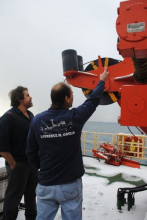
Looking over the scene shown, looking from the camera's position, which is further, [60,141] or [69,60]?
[69,60]

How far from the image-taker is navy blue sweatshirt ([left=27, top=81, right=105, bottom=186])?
1.64 meters

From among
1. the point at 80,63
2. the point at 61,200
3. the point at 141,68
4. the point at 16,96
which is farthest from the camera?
the point at 80,63

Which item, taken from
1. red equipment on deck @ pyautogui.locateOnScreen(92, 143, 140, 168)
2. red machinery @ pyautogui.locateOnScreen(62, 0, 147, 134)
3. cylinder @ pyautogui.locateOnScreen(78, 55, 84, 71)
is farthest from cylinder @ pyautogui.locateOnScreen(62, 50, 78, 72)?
red equipment on deck @ pyautogui.locateOnScreen(92, 143, 140, 168)

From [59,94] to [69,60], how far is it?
1.37 metres

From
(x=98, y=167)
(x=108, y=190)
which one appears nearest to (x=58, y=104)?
(x=108, y=190)

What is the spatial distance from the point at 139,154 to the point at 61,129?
7.55 meters

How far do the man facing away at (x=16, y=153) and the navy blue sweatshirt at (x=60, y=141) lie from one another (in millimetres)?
856

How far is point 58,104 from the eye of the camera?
1734 mm

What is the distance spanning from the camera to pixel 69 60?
2920mm

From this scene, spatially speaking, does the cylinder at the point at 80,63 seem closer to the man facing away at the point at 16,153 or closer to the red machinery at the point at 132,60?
the red machinery at the point at 132,60

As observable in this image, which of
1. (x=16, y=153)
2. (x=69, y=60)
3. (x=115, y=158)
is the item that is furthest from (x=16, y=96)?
(x=115, y=158)

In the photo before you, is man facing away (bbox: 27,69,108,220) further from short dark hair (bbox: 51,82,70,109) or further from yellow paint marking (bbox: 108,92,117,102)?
yellow paint marking (bbox: 108,92,117,102)

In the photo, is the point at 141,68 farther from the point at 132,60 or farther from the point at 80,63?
the point at 80,63

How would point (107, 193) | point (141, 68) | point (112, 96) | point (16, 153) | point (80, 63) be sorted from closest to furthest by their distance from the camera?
point (141, 68)
point (16, 153)
point (112, 96)
point (80, 63)
point (107, 193)
